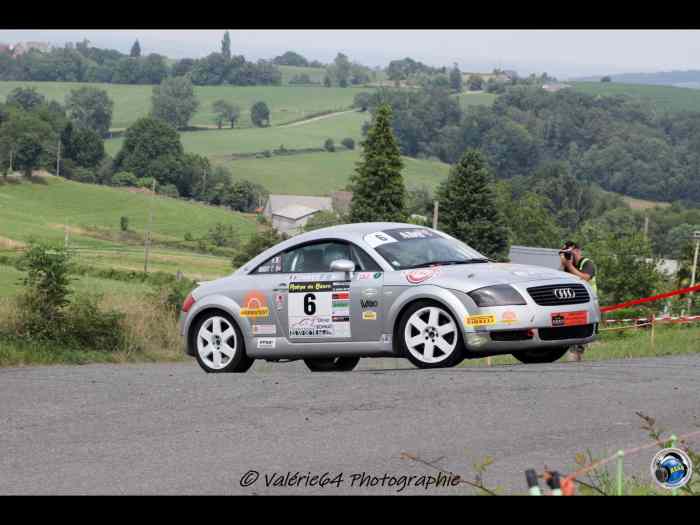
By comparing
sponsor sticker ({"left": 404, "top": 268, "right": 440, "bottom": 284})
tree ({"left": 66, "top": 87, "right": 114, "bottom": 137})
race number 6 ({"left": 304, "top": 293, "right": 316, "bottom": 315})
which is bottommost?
race number 6 ({"left": 304, "top": 293, "right": 316, "bottom": 315})

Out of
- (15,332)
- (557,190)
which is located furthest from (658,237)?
(15,332)

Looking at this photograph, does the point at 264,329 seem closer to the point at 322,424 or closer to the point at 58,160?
the point at 322,424

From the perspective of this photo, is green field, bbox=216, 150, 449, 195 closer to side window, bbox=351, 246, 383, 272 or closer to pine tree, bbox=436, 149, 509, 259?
pine tree, bbox=436, 149, 509, 259

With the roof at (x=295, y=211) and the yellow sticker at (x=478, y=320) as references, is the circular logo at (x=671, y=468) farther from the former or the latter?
the roof at (x=295, y=211)

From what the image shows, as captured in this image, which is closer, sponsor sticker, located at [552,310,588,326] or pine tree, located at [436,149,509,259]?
sponsor sticker, located at [552,310,588,326]

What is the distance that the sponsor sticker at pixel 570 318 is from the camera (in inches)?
463

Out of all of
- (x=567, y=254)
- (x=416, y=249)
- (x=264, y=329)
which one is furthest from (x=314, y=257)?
(x=567, y=254)

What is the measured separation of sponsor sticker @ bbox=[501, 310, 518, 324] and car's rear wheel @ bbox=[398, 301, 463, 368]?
443 millimetres

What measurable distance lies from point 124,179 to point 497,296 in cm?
14341

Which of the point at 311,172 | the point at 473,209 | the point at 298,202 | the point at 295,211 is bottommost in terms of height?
the point at 295,211

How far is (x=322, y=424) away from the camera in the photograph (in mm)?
8953

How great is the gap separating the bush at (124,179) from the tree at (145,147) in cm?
427

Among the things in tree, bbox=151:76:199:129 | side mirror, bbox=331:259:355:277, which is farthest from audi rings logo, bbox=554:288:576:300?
tree, bbox=151:76:199:129

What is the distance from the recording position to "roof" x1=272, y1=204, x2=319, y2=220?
474 ft
